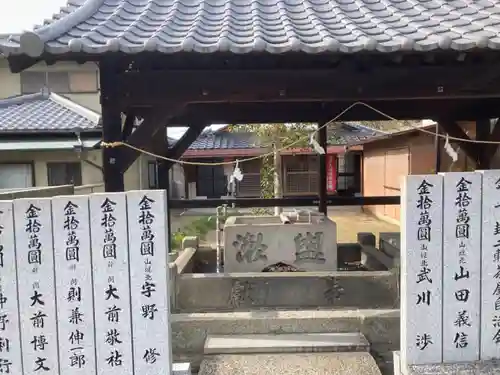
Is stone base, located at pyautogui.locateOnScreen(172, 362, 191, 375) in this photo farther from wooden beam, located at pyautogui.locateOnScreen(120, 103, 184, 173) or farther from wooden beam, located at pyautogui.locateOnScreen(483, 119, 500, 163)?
wooden beam, located at pyautogui.locateOnScreen(483, 119, 500, 163)

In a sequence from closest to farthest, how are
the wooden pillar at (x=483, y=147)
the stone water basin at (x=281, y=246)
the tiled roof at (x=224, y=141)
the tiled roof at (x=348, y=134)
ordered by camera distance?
the stone water basin at (x=281, y=246) < the wooden pillar at (x=483, y=147) < the tiled roof at (x=348, y=134) < the tiled roof at (x=224, y=141)

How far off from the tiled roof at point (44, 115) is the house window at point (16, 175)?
1112 millimetres

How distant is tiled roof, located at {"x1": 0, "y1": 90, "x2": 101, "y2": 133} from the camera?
39.1ft

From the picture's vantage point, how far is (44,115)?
13.1 meters

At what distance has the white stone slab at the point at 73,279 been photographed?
3018 millimetres

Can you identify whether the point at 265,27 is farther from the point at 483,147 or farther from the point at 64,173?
the point at 64,173

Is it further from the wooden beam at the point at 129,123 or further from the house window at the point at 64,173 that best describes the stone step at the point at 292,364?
the house window at the point at 64,173

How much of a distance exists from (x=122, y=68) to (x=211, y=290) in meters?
2.77

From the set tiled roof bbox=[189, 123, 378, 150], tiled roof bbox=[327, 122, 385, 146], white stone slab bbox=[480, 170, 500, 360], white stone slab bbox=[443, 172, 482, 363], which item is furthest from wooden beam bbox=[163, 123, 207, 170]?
tiled roof bbox=[189, 123, 378, 150]

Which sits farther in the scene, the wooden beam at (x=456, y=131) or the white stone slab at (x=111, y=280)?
the wooden beam at (x=456, y=131)

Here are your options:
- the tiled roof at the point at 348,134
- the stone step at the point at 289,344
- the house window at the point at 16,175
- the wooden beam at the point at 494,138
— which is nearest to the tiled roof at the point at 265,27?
the wooden beam at the point at 494,138

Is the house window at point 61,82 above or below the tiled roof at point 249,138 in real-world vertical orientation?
above

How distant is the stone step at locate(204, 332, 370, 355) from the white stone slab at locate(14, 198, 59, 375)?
1.36 m

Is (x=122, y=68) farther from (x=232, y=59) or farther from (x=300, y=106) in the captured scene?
(x=300, y=106)
